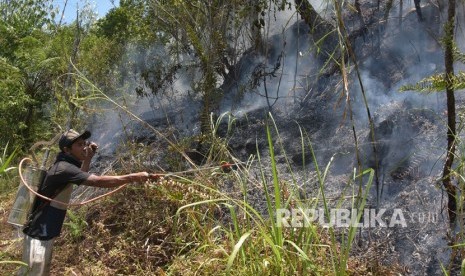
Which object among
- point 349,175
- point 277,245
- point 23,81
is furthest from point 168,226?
point 23,81

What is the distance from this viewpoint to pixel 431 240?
4.30 meters

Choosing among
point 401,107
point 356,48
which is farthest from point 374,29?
point 401,107

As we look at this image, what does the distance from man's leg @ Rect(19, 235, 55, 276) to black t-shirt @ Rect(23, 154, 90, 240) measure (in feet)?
0.15

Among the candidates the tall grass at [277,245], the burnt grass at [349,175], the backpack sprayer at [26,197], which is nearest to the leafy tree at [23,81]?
the burnt grass at [349,175]

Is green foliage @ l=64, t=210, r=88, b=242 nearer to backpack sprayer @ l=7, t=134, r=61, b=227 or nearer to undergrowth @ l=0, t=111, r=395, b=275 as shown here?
undergrowth @ l=0, t=111, r=395, b=275

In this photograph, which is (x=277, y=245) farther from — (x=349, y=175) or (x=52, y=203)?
(x=349, y=175)

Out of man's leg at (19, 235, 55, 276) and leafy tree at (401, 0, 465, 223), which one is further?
man's leg at (19, 235, 55, 276)

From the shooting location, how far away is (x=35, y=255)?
163 inches

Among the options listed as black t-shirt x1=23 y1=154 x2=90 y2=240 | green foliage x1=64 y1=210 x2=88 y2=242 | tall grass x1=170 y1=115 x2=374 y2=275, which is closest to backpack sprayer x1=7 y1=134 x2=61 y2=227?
black t-shirt x1=23 y1=154 x2=90 y2=240

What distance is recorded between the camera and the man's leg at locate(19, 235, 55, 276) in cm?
414

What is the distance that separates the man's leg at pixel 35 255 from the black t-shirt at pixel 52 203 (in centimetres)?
5

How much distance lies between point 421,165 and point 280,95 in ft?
10.1

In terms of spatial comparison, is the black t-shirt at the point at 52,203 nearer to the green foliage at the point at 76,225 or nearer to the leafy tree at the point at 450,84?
the green foliage at the point at 76,225

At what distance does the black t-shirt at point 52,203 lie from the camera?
161 inches
